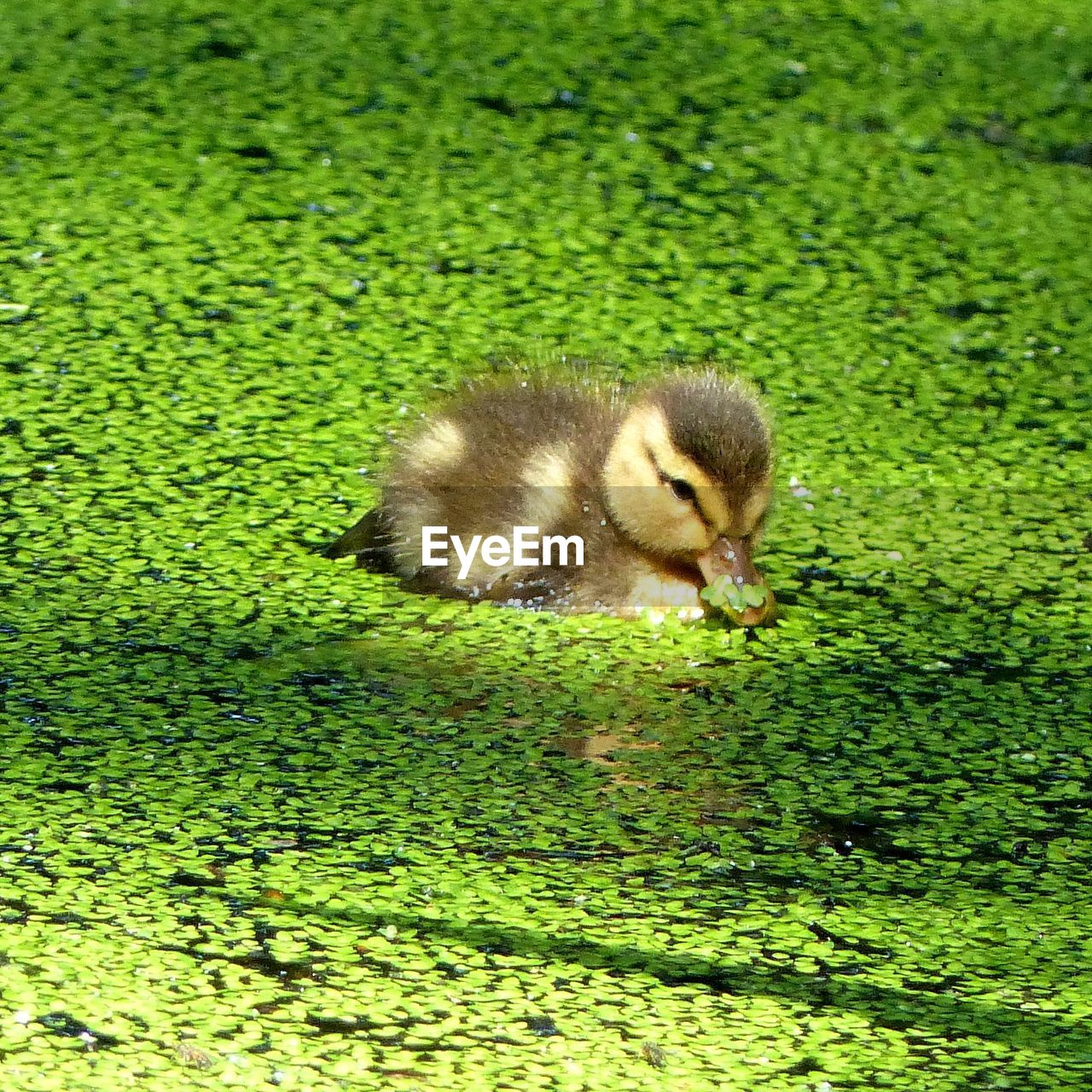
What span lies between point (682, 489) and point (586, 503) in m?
0.15

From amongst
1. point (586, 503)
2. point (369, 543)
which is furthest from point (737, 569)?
point (369, 543)

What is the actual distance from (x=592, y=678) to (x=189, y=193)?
1.47 meters

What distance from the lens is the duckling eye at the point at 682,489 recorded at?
2508 mm

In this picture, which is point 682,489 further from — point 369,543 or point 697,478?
point 369,543

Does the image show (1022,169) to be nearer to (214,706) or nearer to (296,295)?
(296,295)

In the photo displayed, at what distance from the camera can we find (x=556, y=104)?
387 cm

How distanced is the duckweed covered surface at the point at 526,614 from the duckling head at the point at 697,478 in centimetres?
11

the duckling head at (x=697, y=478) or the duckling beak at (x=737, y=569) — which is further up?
the duckling head at (x=697, y=478)

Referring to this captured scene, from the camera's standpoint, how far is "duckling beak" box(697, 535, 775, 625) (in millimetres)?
2484

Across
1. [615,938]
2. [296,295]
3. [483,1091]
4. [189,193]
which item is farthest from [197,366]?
[483,1091]

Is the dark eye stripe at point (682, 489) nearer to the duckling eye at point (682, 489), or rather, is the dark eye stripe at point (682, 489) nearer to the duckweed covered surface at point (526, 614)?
the duckling eye at point (682, 489)

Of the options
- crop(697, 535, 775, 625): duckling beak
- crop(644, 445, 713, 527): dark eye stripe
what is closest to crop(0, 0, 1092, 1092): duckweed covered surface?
crop(697, 535, 775, 625): duckling beak

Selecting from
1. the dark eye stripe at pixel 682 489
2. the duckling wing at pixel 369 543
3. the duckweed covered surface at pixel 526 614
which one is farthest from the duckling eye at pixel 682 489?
the duckling wing at pixel 369 543

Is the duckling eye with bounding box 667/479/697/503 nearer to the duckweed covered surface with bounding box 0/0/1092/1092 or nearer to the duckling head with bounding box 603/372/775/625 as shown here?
the duckling head with bounding box 603/372/775/625
